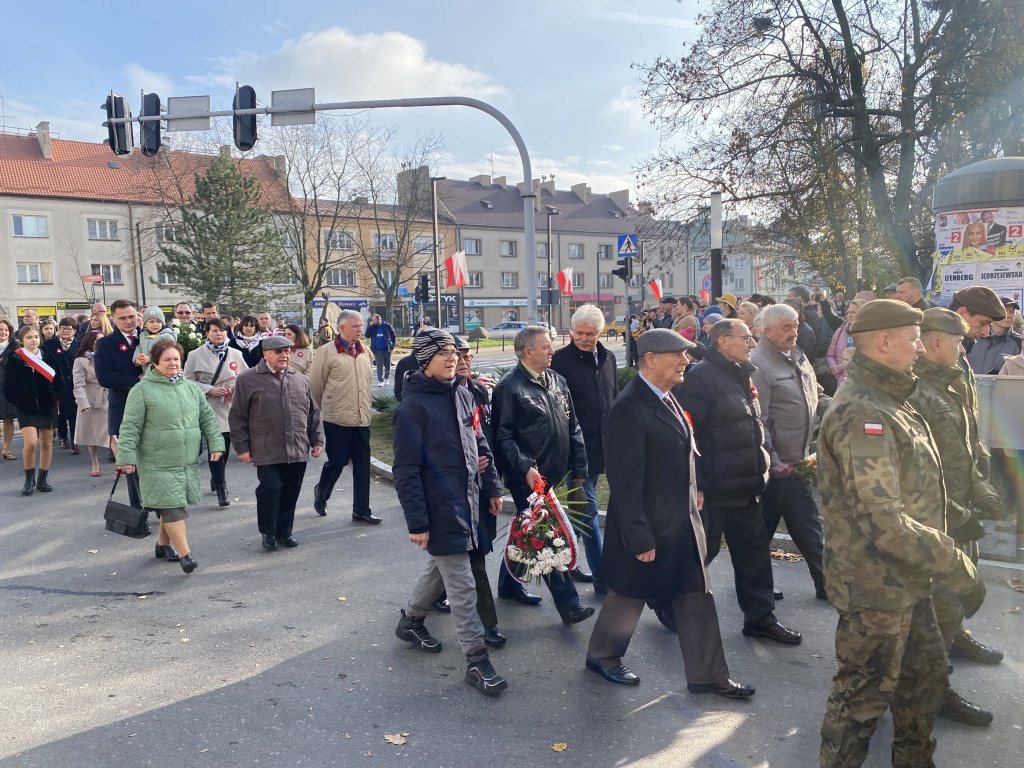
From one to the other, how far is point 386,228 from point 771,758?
58922 mm

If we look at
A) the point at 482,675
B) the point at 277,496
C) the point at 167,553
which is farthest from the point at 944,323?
the point at 167,553

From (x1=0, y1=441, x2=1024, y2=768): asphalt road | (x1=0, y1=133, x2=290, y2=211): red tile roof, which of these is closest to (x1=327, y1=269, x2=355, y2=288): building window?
(x1=0, y1=133, x2=290, y2=211): red tile roof

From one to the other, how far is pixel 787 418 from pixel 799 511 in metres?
0.61

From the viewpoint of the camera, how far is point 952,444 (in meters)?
3.83

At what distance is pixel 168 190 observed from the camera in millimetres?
41094

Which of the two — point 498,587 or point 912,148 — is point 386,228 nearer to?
point 912,148

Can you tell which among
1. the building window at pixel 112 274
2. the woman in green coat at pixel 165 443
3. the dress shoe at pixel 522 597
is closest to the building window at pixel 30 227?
the building window at pixel 112 274

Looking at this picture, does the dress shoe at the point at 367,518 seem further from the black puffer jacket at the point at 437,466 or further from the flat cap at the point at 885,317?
the flat cap at the point at 885,317

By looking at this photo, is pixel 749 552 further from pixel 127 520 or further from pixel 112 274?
pixel 112 274

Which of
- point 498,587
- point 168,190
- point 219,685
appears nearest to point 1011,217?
point 498,587

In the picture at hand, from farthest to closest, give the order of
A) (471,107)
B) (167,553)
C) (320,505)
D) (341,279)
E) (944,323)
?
(341,279) < (471,107) < (320,505) < (167,553) < (944,323)

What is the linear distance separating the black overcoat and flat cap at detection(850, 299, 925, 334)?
44.9 inches

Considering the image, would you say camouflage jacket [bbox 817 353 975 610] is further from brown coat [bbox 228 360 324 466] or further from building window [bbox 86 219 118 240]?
building window [bbox 86 219 118 240]

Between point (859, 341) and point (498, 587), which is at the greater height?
point (859, 341)
